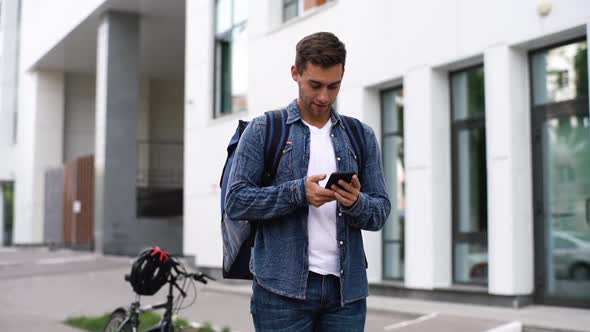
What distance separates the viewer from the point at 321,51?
2.52 m

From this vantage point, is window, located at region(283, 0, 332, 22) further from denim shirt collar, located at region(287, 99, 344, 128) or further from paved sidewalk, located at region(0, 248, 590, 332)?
denim shirt collar, located at region(287, 99, 344, 128)

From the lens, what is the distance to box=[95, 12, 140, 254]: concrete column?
24.0 metres

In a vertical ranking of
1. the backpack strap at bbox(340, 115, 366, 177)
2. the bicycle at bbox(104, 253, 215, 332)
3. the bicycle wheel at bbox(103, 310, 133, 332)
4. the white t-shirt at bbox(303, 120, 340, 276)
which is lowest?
the bicycle wheel at bbox(103, 310, 133, 332)

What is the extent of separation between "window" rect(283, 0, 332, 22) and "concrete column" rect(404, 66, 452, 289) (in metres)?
3.44

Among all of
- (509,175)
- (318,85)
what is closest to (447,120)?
(509,175)

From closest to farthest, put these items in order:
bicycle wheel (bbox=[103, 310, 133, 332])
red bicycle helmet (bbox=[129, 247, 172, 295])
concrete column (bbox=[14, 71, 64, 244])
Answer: red bicycle helmet (bbox=[129, 247, 172, 295]), bicycle wheel (bbox=[103, 310, 133, 332]), concrete column (bbox=[14, 71, 64, 244])

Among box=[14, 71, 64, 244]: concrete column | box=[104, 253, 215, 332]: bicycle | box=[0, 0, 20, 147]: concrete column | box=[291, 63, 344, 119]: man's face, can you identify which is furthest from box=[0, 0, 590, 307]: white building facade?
box=[0, 0, 20, 147]: concrete column

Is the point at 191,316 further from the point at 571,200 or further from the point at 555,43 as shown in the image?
the point at 555,43

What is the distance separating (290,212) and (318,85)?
18.1 inches

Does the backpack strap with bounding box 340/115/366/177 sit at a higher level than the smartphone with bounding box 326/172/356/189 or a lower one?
higher

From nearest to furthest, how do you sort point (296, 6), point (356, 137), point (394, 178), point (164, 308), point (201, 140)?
point (356, 137)
point (164, 308)
point (394, 178)
point (296, 6)
point (201, 140)

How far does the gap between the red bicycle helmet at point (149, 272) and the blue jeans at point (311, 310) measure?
340 cm

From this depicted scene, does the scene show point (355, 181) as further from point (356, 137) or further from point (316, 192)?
point (356, 137)

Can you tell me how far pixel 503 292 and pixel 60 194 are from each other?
24.7 meters
